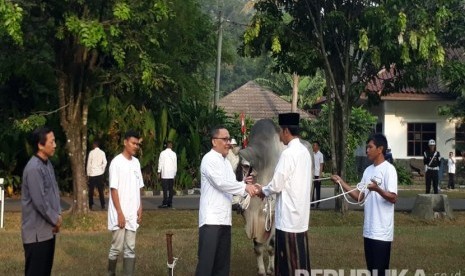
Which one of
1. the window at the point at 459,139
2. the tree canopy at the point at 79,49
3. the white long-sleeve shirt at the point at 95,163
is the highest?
the tree canopy at the point at 79,49

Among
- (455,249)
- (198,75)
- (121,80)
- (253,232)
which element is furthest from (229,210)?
(198,75)

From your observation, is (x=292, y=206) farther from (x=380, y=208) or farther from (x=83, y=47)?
(x=83, y=47)

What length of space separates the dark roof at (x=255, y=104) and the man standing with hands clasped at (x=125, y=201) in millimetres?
33254

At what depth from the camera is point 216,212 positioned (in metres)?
9.94

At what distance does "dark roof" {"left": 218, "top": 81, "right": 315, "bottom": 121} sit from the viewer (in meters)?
45.5

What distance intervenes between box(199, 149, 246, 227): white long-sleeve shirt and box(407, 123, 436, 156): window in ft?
98.2

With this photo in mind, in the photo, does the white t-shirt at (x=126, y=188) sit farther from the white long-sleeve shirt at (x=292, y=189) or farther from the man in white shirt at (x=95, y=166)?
the man in white shirt at (x=95, y=166)

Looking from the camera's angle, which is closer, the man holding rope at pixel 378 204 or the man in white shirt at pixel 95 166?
the man holding rope at pixel 378 204

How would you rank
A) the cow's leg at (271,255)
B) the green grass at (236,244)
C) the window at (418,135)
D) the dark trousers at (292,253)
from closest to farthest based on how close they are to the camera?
1. the dark trousers at (292,253)
2. the cow's leg at (271,255)
3. the green grass at (236,244)
4. the window at (418,135)

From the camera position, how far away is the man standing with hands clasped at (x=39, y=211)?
915 centimetres

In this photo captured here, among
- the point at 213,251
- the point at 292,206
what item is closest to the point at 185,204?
the point at 213,251

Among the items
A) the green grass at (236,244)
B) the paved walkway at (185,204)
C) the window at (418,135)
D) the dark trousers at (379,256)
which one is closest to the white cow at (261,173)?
the green grass at (236,244)

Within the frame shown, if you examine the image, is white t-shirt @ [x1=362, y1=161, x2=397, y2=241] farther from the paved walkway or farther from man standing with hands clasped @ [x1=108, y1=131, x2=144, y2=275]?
the paved walkway

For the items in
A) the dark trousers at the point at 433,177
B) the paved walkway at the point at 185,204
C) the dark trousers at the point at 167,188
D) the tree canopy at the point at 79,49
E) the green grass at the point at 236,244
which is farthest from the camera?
the dark trousers at the point at 433,177
